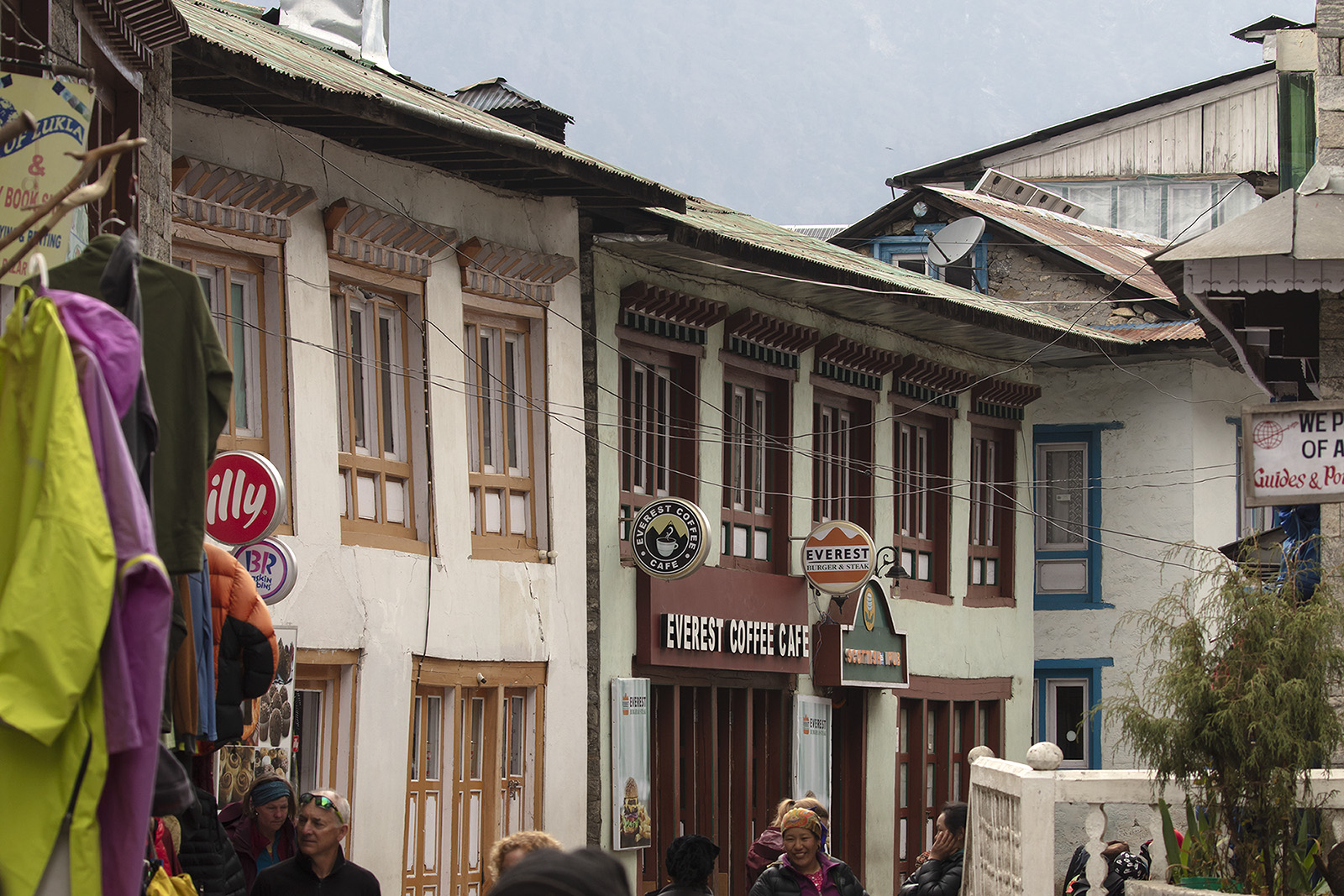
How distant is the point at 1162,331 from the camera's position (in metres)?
23.5

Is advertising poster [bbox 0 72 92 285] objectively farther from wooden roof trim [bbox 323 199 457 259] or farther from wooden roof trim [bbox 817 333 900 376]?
wooden roof trim [bbox 817 333 900 376]

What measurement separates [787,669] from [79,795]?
48.5 ft

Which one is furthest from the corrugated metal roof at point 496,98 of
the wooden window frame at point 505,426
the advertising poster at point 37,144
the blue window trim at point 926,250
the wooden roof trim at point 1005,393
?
the advertising poster at point 37,144

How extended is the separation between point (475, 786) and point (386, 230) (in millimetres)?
4137

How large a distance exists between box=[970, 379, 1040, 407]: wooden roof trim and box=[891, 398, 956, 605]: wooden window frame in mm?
710

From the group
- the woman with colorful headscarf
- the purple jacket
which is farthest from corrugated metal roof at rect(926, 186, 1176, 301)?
the purple jacket

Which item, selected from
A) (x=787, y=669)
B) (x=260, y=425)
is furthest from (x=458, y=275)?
(x=787, y=669)

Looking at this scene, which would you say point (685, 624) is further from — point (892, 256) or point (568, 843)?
point (892, 256)

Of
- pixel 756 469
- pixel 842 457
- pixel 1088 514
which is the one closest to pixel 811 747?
pixel 756 469

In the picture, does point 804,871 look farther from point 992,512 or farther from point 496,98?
point 992,512

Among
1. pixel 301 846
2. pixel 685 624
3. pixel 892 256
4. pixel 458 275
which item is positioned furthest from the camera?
pixel 892 256

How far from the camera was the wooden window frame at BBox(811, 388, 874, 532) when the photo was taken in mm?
19891

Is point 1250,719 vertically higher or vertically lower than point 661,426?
lower

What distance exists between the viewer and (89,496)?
13.5 feet
